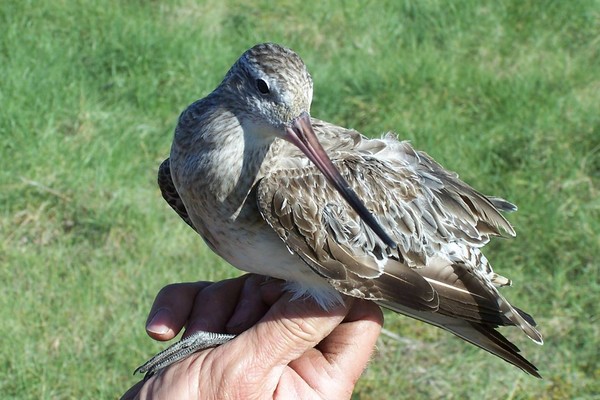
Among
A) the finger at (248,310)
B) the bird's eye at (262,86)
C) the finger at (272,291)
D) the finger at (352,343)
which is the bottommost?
the finger at (248,310)

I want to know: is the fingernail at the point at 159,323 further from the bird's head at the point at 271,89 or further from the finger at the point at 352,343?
the bird's head at the point at 271,89

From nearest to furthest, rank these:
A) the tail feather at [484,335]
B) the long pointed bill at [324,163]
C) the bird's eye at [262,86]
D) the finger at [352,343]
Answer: the long pointed bill at [324,163] → the bird's eye at [262,86] → the finger at [352,343] → the tail feather at [484,335]

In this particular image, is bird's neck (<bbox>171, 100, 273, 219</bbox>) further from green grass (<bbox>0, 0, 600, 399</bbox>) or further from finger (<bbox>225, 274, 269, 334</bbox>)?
green grass (<bbox>0, 0, 600, 399</bbox>)

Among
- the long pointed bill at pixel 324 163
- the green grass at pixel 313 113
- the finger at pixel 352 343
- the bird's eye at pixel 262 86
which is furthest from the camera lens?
the green grass at pixel 313 113

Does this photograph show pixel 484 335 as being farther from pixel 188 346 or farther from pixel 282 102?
pixel 282 102

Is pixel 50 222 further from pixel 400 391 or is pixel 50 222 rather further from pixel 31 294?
pixel 400 391

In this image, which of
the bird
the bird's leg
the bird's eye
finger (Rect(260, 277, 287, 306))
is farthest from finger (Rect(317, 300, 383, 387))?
the bird's eye

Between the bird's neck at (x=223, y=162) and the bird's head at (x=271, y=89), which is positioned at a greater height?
the bird's head at (x=271, y=89)

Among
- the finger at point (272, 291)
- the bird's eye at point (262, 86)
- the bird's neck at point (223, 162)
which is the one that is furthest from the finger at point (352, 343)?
the bird's eye at point (262, 86)
